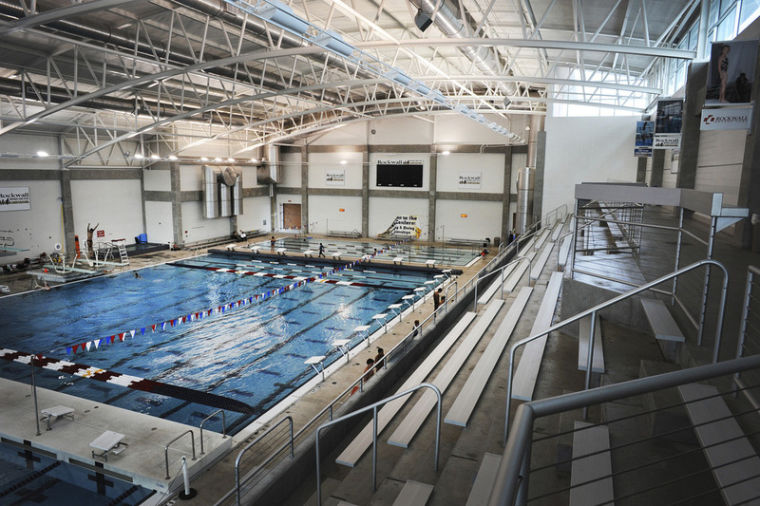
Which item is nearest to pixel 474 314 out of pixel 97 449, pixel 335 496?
pixel 335 496

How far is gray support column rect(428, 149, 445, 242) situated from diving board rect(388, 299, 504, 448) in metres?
22.1

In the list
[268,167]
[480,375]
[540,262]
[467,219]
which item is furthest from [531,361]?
[268,167]

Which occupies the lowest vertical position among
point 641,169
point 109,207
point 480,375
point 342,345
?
point 342,345

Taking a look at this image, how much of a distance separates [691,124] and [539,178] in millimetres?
9766

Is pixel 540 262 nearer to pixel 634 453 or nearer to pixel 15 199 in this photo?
pixel 634 453

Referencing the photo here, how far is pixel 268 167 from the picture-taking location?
3294 centimetres

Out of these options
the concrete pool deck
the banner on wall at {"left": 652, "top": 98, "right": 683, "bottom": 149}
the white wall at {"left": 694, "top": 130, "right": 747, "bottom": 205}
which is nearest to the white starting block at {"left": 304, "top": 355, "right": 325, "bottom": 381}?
the concrete pool deck

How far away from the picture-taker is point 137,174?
26.9m

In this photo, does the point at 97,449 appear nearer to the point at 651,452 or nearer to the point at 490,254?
the point at 651,452

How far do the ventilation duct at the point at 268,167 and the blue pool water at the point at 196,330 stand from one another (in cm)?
1275

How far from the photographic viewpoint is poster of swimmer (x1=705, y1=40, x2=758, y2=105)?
8211 millimetres

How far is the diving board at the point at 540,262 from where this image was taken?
10781mm

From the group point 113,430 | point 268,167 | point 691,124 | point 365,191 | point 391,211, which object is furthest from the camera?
point 268,167

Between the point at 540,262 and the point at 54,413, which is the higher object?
the point at 540,262
